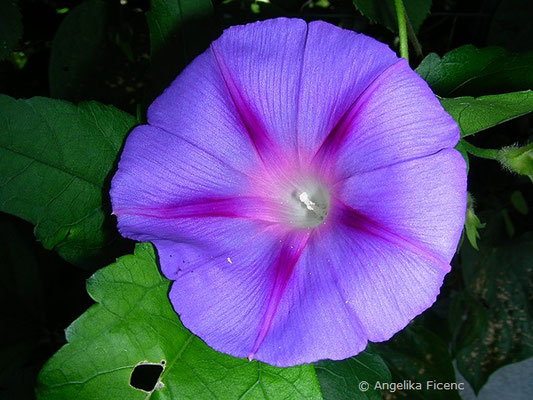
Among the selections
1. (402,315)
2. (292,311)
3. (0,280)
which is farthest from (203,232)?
(0,280)

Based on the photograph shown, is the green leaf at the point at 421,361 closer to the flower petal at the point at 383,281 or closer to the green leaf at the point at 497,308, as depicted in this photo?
the green leaf at the point at 497,308

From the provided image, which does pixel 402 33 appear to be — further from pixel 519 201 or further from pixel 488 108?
pixel 519 201

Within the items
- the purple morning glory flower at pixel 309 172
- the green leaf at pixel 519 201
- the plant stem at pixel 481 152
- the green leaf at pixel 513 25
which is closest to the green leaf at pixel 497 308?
the green leaf at pixel 519 201

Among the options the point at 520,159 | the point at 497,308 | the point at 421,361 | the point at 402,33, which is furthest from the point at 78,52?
the point at 497,308

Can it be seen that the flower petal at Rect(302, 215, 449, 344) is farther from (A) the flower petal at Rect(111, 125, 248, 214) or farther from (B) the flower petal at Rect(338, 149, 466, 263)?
(A) the flower petal at Rect(111, 125, 248, 214)

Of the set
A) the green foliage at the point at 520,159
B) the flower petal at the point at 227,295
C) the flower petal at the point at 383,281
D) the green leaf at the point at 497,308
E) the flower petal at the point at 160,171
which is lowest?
the green leaf at the point at 497,308

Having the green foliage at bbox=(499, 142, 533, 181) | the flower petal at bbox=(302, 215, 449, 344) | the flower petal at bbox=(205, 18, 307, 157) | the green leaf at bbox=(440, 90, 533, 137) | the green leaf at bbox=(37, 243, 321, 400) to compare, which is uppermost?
the flower petal at bbox=(205, 18, 307, 157)

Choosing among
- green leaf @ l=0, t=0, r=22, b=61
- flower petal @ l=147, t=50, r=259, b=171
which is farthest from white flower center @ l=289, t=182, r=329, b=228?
green leaf @ l=0, t=0, r=22, b=61
